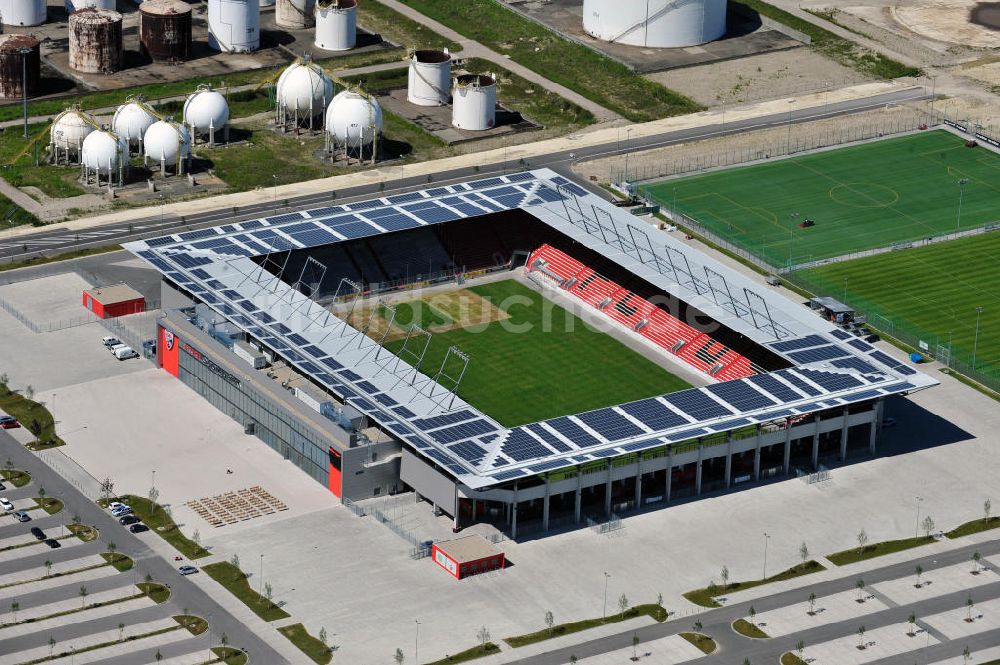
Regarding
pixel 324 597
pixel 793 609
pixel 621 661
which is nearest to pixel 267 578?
pixel 324 597

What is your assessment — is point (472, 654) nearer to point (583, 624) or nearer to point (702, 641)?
point (583, 624)

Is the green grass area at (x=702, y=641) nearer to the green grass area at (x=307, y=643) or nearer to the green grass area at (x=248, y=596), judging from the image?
the green grass area at (x=307, y=643)

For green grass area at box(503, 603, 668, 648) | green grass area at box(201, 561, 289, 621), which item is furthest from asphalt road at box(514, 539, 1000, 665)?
green grass area at box(201, 561, 289, 621)

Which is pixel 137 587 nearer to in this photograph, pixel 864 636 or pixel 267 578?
pixel 267 578

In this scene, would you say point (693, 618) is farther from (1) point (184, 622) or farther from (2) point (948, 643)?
(1) point (184, 622)

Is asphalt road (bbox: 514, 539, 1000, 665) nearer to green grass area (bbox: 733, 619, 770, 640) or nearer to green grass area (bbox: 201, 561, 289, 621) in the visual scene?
green grass area (bbox: 733, 619, 770, 640)

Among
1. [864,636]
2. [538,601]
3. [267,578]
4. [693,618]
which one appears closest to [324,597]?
[267,578]

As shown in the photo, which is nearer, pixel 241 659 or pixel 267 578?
pixel 241 659
